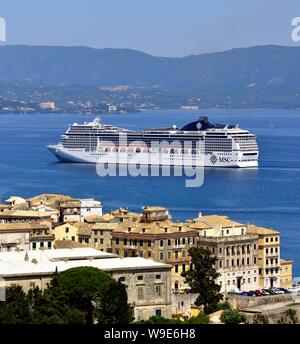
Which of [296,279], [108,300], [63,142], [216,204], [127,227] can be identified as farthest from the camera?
[63,142]

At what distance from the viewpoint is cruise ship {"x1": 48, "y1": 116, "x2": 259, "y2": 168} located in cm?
7456

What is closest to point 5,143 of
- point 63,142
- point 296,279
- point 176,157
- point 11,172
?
point 63,142

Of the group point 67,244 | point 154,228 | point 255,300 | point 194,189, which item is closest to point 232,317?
point 255,300

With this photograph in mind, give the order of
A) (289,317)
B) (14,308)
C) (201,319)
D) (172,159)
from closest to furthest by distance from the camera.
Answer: (14,308) < (289,317) < (201,319) < (172,159)

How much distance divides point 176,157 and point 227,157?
2941mm

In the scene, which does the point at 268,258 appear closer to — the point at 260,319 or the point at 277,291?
the point at 277,291

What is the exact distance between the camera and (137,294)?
62.8 ft

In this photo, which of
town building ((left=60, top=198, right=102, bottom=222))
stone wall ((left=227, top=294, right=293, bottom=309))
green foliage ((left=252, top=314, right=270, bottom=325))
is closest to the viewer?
green foliage ((left=252, top=314, right=270, bottom=325))

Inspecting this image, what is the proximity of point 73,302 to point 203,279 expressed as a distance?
5134 mm

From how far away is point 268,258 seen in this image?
25406mm

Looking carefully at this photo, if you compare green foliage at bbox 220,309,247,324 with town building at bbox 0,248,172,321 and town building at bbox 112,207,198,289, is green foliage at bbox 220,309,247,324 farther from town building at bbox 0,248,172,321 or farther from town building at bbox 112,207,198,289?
town building at bbox 112,207,198,289

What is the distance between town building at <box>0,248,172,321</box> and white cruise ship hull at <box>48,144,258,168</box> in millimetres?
52708

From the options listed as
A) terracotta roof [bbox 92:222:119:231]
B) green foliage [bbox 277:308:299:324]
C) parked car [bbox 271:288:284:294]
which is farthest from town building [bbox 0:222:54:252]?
Result: green foliage [bbox 277:308:299:324]
